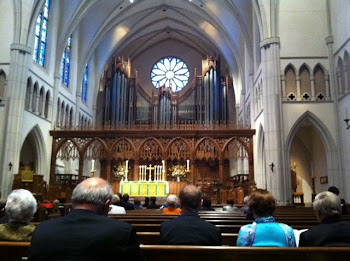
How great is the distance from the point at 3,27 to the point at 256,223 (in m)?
18.2

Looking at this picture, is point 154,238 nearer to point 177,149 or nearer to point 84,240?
point 84,240

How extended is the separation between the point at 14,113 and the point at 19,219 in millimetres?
14544

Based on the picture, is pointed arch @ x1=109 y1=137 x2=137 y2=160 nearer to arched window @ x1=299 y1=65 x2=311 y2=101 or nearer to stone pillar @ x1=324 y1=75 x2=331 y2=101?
arched window @ x1=299 y1=65 x2=311 y2=101

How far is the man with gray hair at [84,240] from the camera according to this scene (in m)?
1.78

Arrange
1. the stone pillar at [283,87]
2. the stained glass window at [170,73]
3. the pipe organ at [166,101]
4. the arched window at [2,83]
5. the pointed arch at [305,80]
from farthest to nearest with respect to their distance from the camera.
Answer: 1. the stained glass window at [170,73]
2. the pipe organ at [166,101]
3. the arched window at [2,83]
4. the pointed arch at [305,80]
5. the stone pillar at [283,87]

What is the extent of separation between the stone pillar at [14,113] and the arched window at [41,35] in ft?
6.28

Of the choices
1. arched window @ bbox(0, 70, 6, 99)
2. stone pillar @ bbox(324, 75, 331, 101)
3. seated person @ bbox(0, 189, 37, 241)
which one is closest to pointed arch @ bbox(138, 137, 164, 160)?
arched window @ bbox(0, 70, 6, 99)

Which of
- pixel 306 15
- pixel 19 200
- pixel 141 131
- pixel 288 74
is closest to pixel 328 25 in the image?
pixel 306 15

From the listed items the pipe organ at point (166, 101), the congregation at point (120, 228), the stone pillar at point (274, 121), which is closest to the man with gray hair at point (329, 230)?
the congregation at point (120, 228)

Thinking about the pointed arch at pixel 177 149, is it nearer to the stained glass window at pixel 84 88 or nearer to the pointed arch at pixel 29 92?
the pointed arch at pixel 29 92

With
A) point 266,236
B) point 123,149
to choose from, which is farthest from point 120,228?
point 123,149

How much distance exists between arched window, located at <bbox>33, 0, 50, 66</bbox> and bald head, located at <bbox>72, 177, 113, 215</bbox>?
18300mm

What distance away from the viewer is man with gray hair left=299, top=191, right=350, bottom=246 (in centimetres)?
276

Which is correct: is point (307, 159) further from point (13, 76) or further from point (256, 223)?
point (256, 223)
